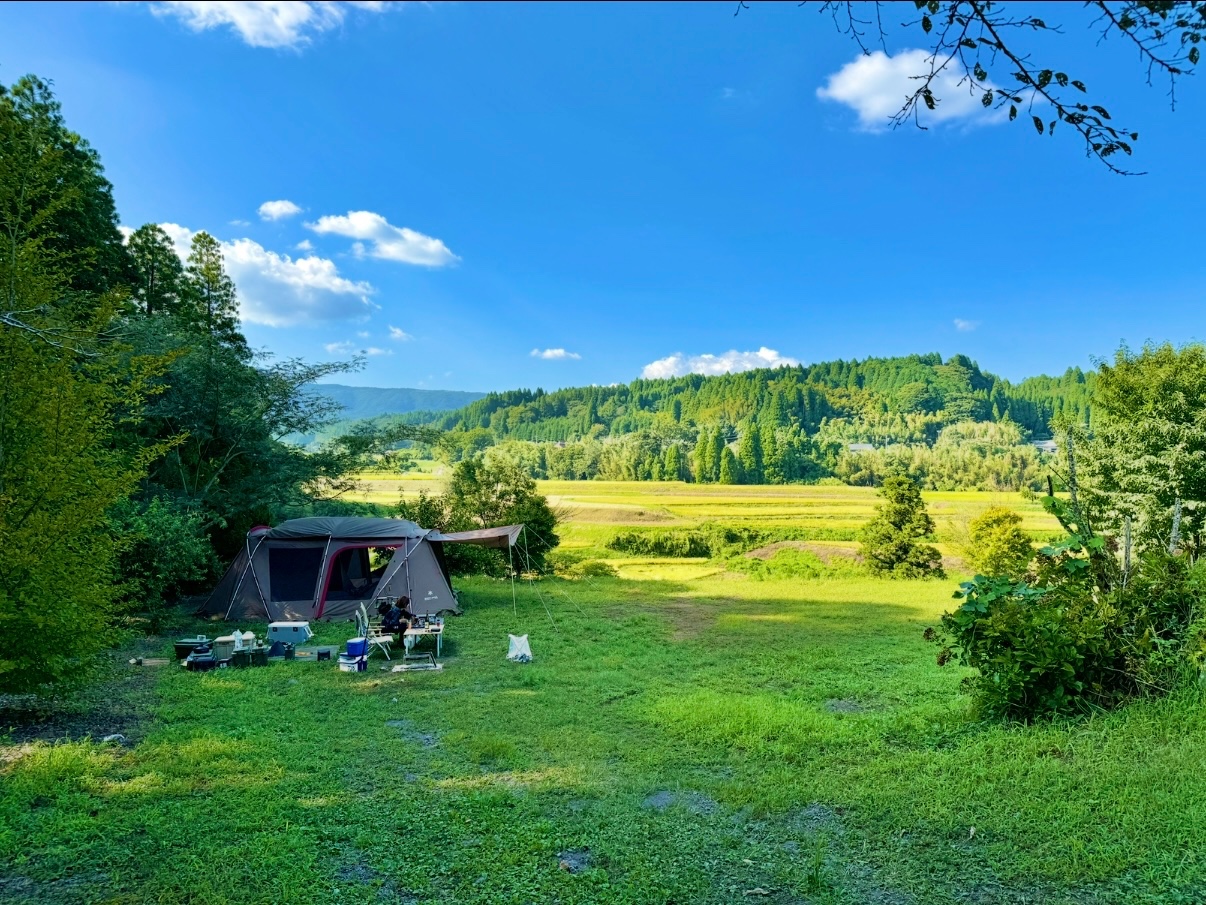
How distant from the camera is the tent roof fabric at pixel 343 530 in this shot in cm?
1141

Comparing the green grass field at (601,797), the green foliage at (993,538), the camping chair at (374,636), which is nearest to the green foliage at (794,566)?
the green foliage at (993,538)

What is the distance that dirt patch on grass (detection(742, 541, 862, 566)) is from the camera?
2215 cm

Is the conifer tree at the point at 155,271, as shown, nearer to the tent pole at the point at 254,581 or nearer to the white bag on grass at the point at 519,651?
the tent pole at the point at 254,581

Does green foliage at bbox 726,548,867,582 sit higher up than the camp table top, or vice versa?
the camp table top

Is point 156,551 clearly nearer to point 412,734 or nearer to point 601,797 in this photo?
point 412,734

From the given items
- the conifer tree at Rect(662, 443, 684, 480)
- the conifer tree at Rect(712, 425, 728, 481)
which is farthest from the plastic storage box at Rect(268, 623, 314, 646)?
the conifer tree at Rect(662, 443, 684, 480)

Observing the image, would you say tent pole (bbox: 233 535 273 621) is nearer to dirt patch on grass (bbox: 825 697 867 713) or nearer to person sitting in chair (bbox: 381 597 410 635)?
person sitting in chair (bbox: 381 597 410 635)

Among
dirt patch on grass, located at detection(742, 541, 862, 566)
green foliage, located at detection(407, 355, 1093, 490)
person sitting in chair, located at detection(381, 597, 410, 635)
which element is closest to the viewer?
person sitting in chair, located at detection(381, 597, 410, 635)

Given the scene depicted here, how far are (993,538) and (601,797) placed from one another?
1793 centimetres

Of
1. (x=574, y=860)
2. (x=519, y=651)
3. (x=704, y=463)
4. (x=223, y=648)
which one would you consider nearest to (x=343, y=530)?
(x=223, y=648)

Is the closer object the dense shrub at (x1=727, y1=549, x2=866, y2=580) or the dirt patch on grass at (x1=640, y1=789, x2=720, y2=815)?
the dirt patch on grass at (x1=640, y1=789, x2=720, y2=815)

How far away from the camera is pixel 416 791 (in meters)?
4.44

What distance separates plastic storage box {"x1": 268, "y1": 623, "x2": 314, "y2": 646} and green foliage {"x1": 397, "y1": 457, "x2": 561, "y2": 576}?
863 cm

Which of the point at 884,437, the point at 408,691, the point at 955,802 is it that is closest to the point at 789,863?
the point at 955,802
